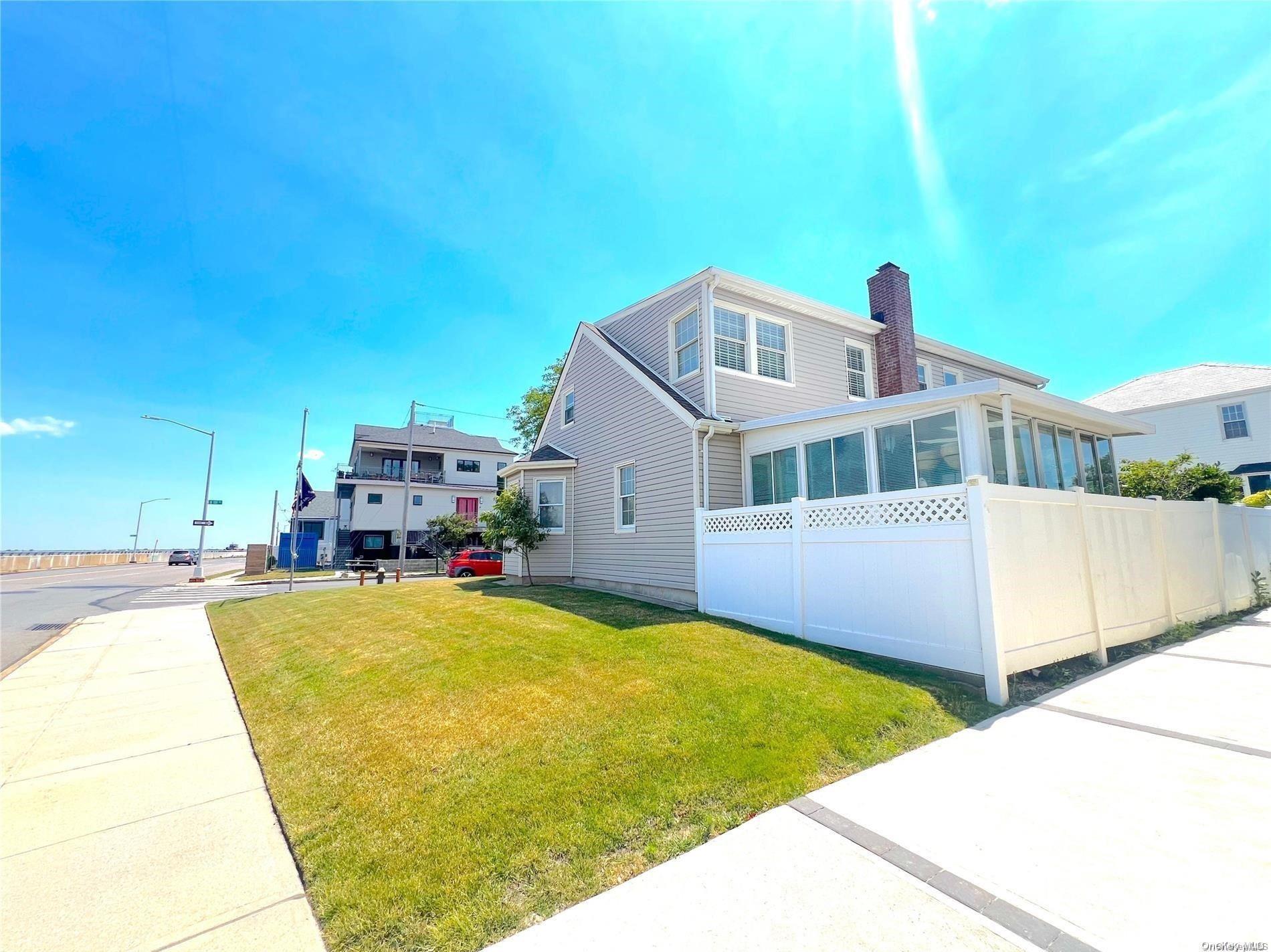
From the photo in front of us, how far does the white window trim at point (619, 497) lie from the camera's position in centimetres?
1202

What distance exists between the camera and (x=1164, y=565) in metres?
7.75

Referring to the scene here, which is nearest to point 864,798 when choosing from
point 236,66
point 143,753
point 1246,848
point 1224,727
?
point 1246,848

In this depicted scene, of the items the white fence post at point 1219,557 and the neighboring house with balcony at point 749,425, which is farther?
the white fence post at point 1219,557

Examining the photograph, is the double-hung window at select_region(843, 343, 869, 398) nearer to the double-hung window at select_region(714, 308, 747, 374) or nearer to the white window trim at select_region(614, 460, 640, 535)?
the double-hung window at select_region(714, 308, 747, 374)

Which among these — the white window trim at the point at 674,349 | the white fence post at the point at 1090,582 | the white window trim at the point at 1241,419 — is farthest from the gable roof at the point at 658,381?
the white window trim at the point at 1241,419

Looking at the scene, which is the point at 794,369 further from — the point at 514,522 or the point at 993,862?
the point at 993,862

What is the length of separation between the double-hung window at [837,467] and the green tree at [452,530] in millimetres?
25971

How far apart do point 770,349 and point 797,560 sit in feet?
22.0

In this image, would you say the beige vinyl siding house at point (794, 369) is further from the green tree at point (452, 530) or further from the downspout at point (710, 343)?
the green tree at point (452, 530)

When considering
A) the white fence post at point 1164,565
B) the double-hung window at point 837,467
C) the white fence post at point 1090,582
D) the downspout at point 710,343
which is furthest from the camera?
the downspout at point 710,343

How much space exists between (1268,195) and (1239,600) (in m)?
10.2

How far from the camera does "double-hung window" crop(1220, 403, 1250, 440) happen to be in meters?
20.8

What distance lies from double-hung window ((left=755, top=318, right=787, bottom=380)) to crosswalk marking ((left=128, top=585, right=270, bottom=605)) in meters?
17.1

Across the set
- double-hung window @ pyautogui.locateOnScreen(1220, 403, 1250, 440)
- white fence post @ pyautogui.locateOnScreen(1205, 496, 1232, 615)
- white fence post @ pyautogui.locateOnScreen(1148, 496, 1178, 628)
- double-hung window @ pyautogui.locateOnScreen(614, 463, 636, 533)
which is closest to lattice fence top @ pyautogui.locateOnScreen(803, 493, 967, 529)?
white fence post @ pyautogui.locateOnScreen(1148, 496, 1178, 628)
